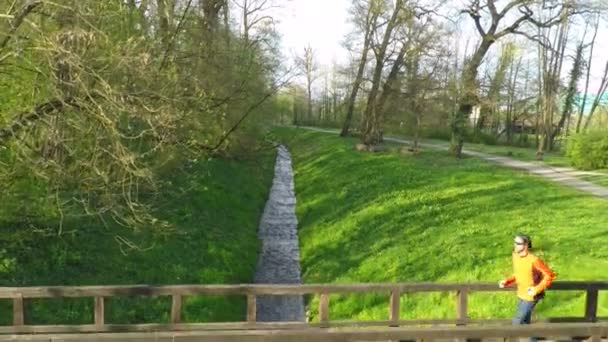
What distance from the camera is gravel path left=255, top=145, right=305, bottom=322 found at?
15320mm

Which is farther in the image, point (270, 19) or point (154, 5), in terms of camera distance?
point (270, 19)

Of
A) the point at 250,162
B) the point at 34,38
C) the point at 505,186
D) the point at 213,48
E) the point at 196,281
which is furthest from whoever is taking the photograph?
the point at 250,162

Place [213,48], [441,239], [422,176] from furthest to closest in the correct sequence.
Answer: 1. [422,176]
2. [213,48]
3. [441,239]

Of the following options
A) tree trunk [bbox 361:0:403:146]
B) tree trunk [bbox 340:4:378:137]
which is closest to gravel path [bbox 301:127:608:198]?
tree trunk [bbox 361:0:403:146]

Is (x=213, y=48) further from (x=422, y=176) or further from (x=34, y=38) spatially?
(x=422, y=176)

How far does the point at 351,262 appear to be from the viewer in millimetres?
17406

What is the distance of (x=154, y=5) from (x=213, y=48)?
2.96 m

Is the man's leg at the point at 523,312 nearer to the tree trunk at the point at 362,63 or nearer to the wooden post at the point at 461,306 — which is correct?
the wooden post at the point at 461,306

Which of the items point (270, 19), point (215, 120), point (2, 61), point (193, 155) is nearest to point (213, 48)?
point (215, 120)

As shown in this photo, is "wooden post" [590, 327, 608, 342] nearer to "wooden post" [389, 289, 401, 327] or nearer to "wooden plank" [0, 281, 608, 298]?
"wooden plank" [0, 281, 608, 298]

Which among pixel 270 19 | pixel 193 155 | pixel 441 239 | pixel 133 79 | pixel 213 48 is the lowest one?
pixel 441 239

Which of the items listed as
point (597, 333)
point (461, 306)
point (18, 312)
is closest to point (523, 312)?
point (461, 306)

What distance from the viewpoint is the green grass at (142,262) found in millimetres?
12477

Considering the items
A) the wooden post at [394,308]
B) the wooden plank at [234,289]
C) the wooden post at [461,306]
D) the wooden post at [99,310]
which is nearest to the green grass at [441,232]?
the wooden post at [461,306]
